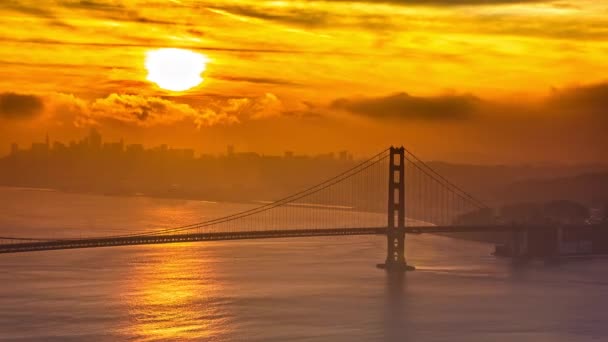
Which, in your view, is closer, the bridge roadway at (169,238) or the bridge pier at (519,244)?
the bridge roadway at (169,238)

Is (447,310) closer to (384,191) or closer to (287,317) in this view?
(287,317)

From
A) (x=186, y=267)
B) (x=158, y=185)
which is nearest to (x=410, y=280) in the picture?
(x=186, y=267)

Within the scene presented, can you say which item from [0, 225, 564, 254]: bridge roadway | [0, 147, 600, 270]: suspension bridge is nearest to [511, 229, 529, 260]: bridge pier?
[0, 147, 600, 270]: suspension bridge

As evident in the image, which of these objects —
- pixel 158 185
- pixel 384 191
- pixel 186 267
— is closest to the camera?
pixel 186 267

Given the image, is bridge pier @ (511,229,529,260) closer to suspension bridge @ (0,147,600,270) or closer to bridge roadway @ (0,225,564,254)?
suspension bridge @ (0,147,600,270)

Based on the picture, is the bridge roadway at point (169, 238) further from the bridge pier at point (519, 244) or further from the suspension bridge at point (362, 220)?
the bridge pier at point (519, 244)

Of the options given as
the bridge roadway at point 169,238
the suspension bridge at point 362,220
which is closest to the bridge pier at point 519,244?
the suspension bridge at point 362,220

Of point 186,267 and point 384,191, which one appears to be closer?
point 186,267

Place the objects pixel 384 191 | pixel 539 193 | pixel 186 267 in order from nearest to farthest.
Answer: pixel 186 267 → pixel 539 193 → pixel 384 191

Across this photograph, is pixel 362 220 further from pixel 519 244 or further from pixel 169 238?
pixel 169 238
